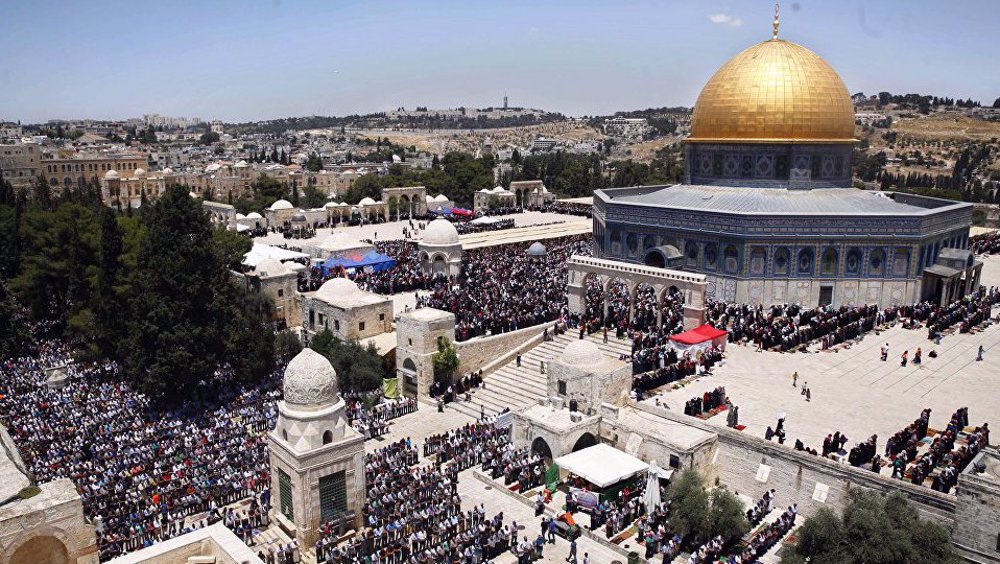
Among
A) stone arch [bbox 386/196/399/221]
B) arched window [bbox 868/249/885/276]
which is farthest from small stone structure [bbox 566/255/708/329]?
stone arch [bbox 386/196/399/221]

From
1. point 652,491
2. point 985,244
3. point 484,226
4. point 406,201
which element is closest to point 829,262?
point 652,491

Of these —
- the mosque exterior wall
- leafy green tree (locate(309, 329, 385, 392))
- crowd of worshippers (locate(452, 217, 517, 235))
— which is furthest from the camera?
crowd of worshippers (locate(452, 217, 517, 235))

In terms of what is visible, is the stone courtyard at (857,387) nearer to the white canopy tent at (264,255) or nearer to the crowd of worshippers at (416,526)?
the crowd of worshippers at (416,526)

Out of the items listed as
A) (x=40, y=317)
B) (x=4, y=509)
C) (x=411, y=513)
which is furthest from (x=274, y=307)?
(x=4, y=509)

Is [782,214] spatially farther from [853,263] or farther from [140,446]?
[140,446]

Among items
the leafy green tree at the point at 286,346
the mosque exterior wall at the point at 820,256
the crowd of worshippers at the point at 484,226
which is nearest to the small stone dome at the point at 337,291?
the leafy green tree at the point at 286,346

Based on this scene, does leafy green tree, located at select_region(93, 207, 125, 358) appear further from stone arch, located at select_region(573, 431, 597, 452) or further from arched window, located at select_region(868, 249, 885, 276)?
arched window, located at select_region(868, 249, 885, 276)
